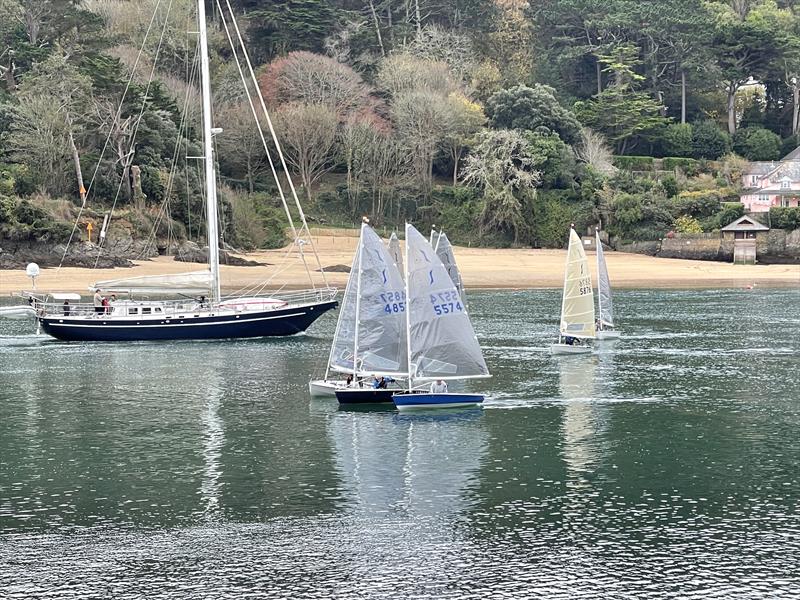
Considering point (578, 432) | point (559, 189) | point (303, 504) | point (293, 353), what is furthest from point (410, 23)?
point (303, 504)

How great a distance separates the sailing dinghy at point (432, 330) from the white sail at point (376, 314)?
3.96ft

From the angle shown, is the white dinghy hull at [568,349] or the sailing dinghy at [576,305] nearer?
the sailing dinghy at [576,305]

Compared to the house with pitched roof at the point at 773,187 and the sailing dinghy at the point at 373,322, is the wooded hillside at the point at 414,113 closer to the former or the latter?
the house with pitched roof at the point at 773,187

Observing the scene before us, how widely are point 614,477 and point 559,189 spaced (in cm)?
9007

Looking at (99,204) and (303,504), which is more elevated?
(99,204)

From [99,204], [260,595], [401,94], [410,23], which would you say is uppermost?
[410,23]

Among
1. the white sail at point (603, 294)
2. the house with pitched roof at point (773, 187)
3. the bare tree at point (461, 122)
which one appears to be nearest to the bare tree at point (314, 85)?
the bare tree at point (461, 122)

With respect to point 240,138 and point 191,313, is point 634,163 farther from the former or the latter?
point 191,313

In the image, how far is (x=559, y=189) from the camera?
403 ft

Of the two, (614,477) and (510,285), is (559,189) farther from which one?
(614,477)

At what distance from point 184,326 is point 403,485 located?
35.0 meters

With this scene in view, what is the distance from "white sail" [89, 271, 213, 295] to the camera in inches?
2628

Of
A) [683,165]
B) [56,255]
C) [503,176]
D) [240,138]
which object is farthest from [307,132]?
[683,165]

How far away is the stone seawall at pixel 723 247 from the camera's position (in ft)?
379
